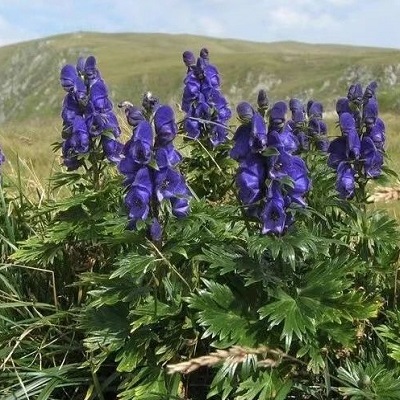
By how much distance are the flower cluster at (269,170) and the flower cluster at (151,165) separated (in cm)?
31

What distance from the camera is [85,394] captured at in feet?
11.6

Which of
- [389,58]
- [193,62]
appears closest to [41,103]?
[389,58]

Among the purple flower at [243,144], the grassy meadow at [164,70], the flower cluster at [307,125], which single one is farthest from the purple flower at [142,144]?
the grassy meadow at [164,70]

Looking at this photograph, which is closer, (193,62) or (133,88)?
(193,62)

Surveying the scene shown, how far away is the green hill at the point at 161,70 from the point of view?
75.1m

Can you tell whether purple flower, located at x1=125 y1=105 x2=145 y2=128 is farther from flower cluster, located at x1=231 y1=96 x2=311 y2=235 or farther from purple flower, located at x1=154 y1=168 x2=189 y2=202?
flower cluster, located at x1=231 y1=96 x2=311 y2=235

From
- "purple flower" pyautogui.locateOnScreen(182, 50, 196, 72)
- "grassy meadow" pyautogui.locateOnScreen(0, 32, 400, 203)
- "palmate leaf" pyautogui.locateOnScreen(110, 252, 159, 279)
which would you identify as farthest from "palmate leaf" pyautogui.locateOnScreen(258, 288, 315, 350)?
"grassy meadow" pyautogui.locateOnScreen(0, 32, 400, 203)

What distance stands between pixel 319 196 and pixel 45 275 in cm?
185

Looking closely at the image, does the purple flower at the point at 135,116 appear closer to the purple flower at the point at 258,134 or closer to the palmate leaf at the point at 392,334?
the purple flower at the point at 258,134

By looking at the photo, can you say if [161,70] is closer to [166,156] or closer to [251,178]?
[166,156]

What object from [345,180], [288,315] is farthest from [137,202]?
[345,180]

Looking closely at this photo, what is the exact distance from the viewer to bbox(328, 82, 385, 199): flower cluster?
338cm

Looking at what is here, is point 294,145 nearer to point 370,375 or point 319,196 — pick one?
point 319,196

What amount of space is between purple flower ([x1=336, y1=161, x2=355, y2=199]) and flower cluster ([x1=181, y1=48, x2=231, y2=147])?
1398mm
